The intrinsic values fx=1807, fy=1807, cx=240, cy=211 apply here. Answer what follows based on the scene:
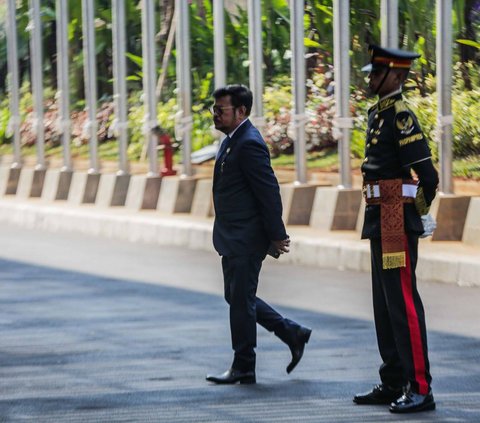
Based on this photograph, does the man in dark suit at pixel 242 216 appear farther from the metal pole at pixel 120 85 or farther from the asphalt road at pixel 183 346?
the metal pole at pixel 120 85

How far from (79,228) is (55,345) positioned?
36.3 feet

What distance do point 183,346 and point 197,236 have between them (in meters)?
8.20

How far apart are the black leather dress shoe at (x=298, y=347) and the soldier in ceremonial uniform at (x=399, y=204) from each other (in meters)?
1.32

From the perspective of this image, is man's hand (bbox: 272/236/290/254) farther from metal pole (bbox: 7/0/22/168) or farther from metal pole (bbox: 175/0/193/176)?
metal pole (bbox: 7/0/22/168)

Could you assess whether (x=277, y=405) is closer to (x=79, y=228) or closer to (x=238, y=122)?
(x=238, y=122)

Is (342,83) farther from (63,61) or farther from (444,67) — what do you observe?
(63,61)

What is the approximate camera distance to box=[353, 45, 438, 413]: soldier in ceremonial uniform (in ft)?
28.5

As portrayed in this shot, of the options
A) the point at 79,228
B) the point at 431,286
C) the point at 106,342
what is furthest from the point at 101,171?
the point at 106,342

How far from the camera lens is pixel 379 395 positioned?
29.5 feet

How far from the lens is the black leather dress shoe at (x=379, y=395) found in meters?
9.00

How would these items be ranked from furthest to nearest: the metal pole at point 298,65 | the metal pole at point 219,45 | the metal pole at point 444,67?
the metal pole at point 219,45 < the metal pole at point 298,65 < the metal pole at point 444,67

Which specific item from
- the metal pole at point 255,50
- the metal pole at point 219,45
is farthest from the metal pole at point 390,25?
the metal pole at point 219,45

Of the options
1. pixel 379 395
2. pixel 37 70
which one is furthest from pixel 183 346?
pixel 37 70

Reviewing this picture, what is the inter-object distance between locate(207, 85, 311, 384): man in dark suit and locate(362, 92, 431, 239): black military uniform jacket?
109cm
